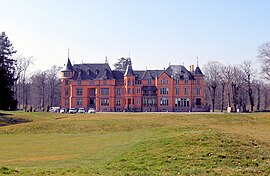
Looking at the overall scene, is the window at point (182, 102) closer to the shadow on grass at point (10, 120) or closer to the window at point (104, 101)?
the window at point (104, 101)

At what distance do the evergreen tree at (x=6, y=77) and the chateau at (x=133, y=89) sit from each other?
25647mm

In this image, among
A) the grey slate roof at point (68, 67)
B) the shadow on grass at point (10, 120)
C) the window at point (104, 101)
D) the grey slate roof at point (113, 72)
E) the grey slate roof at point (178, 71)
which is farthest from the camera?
the grey slate roof at point (68, 67)

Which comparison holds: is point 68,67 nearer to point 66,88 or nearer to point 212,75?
point 66,88

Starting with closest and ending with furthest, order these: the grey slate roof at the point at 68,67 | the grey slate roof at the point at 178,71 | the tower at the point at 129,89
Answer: the tower at the point at 129,89, the grey slate roof at the point at 178,71, the grey slate roof at the point at 68,67

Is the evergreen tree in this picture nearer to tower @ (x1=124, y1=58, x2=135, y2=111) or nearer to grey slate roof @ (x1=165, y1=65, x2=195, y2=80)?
tower @ (x1=124, y1=58, x2=135, y2=111)

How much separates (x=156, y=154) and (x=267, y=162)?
16.2 feet

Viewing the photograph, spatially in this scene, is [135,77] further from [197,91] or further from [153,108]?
[197,91]

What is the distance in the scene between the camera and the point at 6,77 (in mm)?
61500

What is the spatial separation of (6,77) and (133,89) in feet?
128

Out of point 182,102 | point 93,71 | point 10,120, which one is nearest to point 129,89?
point 93,71

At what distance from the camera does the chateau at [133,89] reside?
3701 inches

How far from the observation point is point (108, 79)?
97062mm

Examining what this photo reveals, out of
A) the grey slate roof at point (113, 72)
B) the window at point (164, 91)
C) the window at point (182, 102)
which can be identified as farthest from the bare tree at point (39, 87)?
the window at point (182, 102)

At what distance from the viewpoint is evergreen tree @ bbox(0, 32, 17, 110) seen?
59938 millimetres
